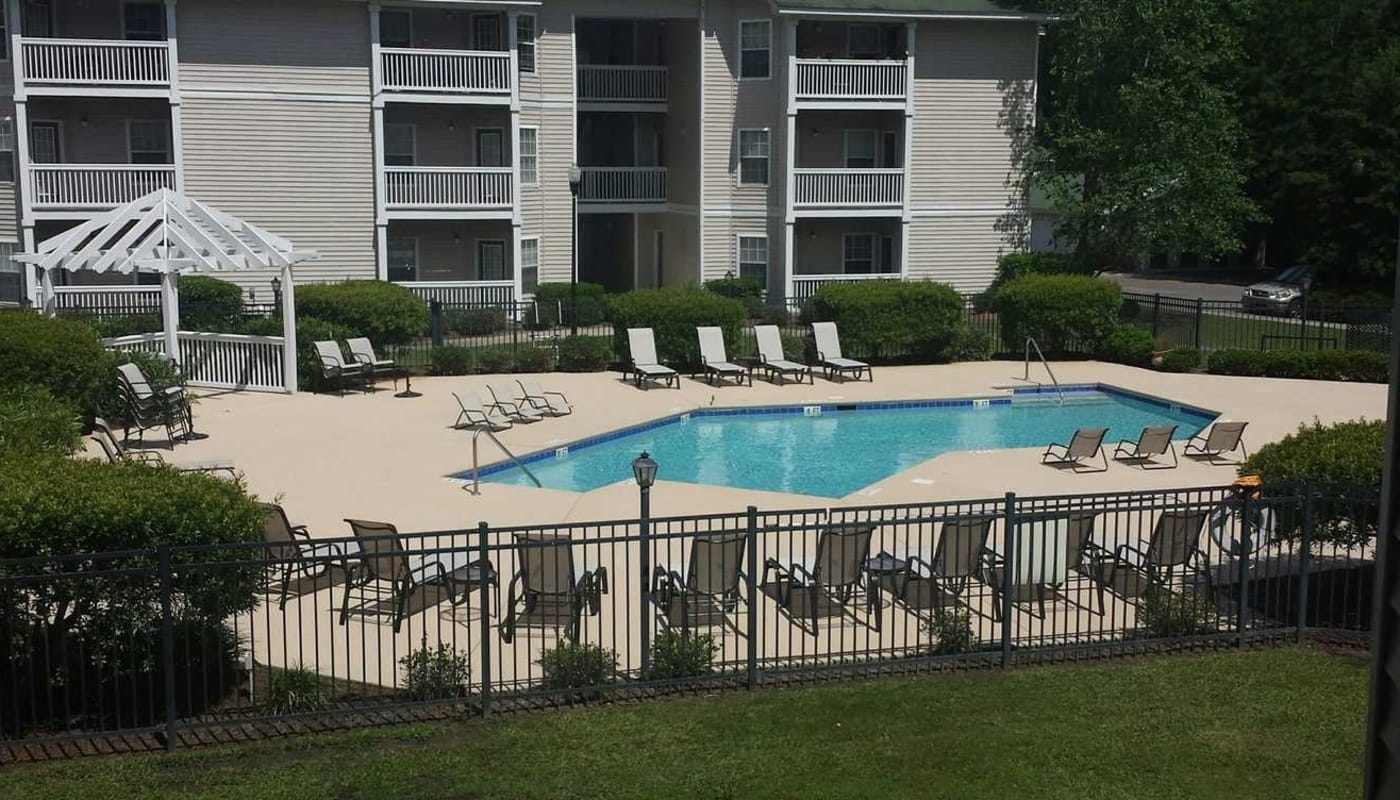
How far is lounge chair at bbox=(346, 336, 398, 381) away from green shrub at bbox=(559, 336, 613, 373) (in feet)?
12.0

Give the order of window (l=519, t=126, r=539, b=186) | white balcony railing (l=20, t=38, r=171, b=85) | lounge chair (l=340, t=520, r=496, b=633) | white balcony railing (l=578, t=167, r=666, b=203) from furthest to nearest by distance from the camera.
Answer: white balcony railing (l=578, t=167, r=666, b=203) < window (l=519, t=126, r=539, b=186) < white balcony railing (l=20, t=38, r=171, b=85) < lounge chair (l=340, t=520, r=496, b=633)

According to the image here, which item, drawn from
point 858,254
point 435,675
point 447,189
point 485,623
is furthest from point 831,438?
point 858,254

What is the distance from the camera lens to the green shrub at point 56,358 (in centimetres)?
1945

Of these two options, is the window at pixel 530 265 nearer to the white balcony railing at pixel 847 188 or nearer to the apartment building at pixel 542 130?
the apartment building at pixel 542 130

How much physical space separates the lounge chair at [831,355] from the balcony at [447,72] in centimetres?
1149

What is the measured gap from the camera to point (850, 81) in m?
38.5

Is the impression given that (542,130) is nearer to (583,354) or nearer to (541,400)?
(583,354)

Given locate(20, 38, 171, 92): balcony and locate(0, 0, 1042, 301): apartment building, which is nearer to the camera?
locate(20, 38, 171, 92): balcony

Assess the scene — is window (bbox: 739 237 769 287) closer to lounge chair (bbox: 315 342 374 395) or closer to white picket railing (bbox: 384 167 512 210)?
white picket railing (bbox: 384 167 512 210)

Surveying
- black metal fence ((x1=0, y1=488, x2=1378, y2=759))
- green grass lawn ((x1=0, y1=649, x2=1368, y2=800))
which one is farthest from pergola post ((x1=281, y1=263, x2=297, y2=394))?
green grass lawn ((x1=0, y1=649, x2=1368, y2=800))

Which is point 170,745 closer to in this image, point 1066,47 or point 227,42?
point 227,42

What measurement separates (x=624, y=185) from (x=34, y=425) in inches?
1125

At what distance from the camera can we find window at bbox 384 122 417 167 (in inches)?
1469

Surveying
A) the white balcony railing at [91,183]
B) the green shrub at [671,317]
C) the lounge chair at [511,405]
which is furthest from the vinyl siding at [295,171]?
the lounge chair at [511,405]
